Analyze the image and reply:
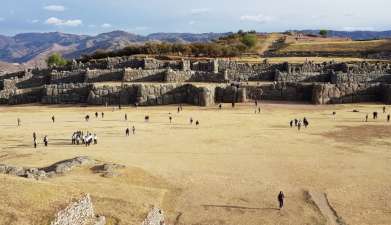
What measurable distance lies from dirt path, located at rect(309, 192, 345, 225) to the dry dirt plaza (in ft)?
0.30

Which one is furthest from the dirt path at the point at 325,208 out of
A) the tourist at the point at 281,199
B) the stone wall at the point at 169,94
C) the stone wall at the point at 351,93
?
the stone wall at the point at 351,93

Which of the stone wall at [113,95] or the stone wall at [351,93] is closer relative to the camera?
the stone wall at [351,93]

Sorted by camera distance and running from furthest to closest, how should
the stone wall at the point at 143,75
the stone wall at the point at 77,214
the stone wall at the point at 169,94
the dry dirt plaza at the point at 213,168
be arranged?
the stone wall at the point at 143,75
the stone wall at the point at 169,94
the dry dirt plaza at the point at 213,168
the stone wall at the point at 77,214

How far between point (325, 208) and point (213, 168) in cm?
830

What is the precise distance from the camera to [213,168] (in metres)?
29.8

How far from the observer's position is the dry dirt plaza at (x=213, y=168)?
20438mm

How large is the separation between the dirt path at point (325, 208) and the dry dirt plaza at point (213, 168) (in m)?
0.09

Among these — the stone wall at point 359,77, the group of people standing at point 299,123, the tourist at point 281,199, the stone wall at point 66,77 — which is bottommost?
the tourist at point 281,199

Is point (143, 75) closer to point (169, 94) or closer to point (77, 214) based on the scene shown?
point (169, 94)

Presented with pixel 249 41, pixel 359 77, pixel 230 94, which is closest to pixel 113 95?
pixel 230 94

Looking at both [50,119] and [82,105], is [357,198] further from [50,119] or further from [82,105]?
[82,105]

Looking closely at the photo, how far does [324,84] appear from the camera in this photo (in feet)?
192

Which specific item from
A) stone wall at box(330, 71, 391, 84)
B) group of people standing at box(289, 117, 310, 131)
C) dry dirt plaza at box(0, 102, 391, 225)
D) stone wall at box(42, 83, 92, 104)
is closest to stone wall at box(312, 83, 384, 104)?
stone wall at box(330, 71, 391, 84)

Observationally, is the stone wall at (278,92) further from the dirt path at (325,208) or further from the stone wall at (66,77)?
the dirt path at (325,208)
